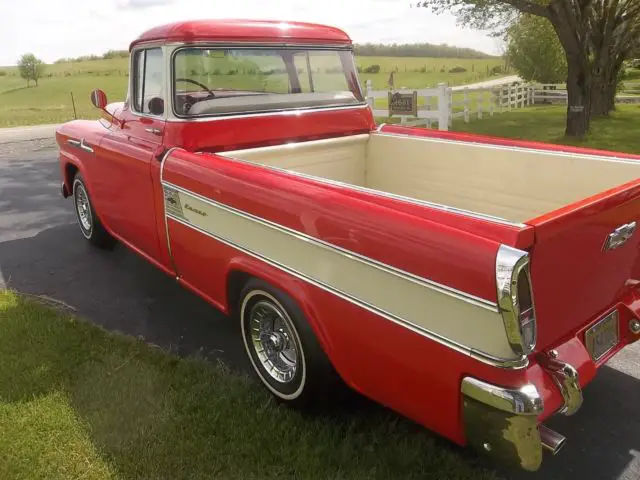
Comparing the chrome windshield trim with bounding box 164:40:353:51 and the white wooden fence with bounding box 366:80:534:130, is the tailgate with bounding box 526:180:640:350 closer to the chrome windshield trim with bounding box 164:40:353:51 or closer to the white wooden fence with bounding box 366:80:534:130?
the chrome windshield trim with bounding box 164:40:353:51

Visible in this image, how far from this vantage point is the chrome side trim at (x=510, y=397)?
182 cm

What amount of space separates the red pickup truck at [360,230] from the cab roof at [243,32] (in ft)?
0.05

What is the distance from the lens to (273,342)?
115 inches

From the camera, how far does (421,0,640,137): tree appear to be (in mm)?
11305

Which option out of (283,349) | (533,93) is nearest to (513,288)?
(283,349)

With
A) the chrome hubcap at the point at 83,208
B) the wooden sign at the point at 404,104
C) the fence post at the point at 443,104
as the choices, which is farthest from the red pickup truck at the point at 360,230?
the wooden sign at the point at 404,104

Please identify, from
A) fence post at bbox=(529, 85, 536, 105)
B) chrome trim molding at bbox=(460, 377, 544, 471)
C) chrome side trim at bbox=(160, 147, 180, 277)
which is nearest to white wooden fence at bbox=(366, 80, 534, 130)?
fence post at bbox=(529, 85, 536, 105)

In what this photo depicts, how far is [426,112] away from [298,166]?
9506mm

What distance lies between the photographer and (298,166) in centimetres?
393

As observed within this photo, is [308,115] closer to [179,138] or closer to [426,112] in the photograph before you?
[179,138]

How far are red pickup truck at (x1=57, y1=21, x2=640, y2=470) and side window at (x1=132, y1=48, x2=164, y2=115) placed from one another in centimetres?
2

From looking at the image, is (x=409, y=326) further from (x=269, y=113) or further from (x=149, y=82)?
(x=149, y=82)

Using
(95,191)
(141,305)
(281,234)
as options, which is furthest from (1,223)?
(281,234)

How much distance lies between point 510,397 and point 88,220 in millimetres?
4588
